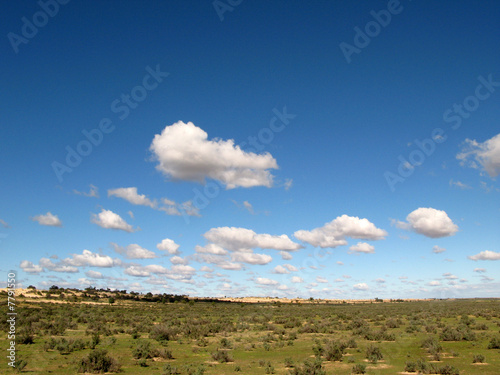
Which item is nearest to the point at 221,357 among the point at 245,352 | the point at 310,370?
the point at 245,352

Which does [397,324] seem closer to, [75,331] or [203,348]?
[203,348]

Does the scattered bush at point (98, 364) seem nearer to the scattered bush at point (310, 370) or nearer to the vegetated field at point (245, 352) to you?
the vegetated field at point (245, 352)

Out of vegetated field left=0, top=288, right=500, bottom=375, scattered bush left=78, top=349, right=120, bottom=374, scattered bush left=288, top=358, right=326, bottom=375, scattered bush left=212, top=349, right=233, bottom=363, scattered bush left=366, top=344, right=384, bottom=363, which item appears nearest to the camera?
scattered bush left=288, top=358, right=326, bottom=375

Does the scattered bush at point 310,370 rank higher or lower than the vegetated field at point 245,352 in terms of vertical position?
higher

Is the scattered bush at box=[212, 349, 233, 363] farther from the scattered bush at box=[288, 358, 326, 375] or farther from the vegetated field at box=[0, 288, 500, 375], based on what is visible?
the scattered bush at box=[288, 358, 326, 375]

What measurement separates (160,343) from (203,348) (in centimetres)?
398

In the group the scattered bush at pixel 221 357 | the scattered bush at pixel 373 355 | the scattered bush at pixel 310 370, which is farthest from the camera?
the scattered bush at pixel 221 357

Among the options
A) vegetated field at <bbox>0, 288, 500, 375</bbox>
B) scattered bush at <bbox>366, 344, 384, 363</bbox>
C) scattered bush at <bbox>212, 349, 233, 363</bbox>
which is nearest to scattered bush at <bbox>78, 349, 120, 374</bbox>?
vegetated field at <bbox>0, 288, 500, 375</bbox>

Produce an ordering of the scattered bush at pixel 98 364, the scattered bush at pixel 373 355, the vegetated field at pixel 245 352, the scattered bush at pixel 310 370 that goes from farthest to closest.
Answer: the scattered bush at pixel 373 355 < the vegetated field at pixel 245 352 < the scattered bush at pixel 98 364 < the scattered bush at pixel 310 370

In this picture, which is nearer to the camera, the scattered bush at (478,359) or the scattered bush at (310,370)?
the scattered bush at (310,370)

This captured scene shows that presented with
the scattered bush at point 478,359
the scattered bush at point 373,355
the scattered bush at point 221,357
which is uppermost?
the scattered bush at point 478,359

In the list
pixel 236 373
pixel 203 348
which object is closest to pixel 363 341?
pixel 203 348

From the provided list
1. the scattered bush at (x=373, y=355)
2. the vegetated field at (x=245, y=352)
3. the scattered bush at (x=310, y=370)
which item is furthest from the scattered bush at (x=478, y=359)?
the scattered bush at (x=310, y=370)

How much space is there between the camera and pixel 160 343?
28.8 meters
